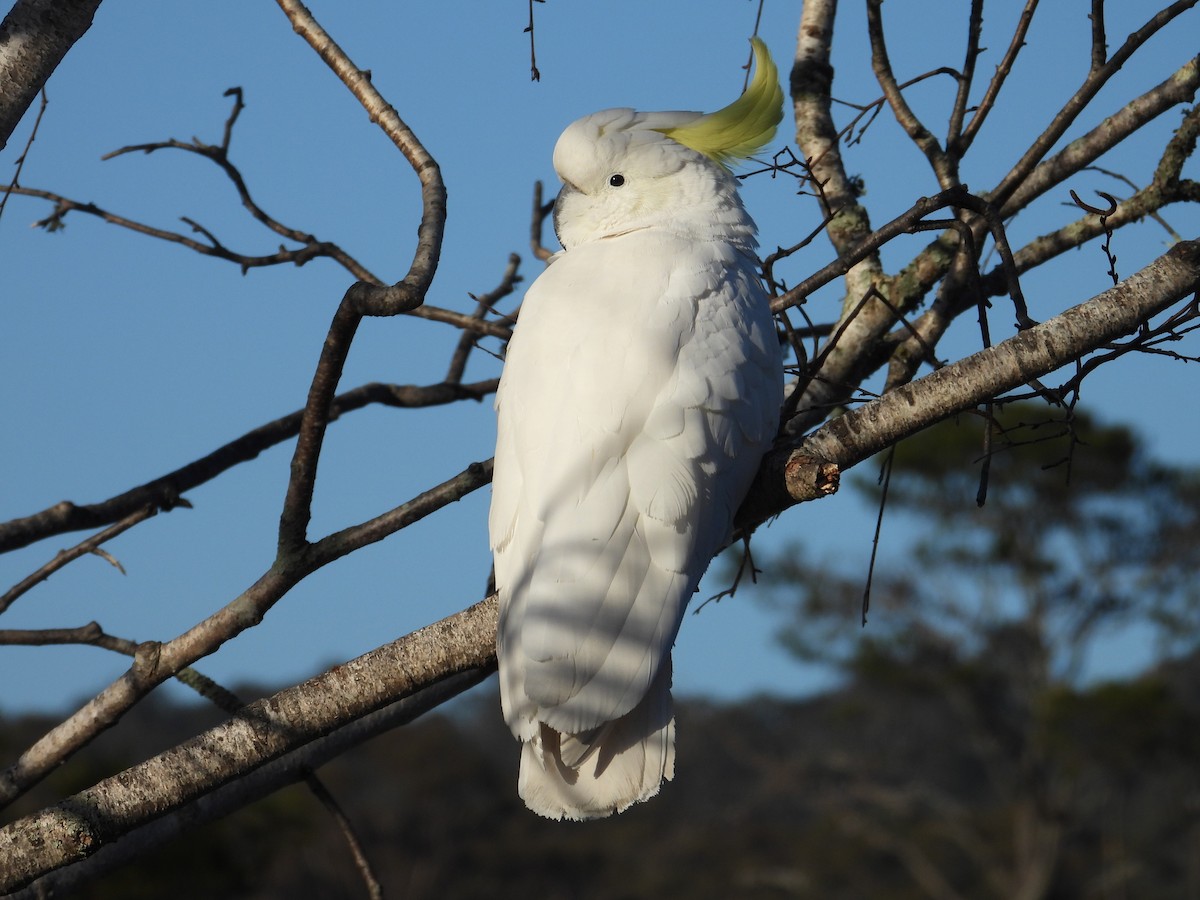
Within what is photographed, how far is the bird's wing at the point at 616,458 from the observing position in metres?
2.28

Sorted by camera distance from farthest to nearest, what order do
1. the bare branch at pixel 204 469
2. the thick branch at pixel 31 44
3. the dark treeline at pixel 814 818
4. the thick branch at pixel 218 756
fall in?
the dark treeline at pixel 814 818 < the bare branch at pixel 204 469 < the thick branch at pixel 31 44 < the thick branch at pixel 218 756

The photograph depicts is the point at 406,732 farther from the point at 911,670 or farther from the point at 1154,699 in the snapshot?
the point at 1154,699

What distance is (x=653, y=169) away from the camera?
125 inches

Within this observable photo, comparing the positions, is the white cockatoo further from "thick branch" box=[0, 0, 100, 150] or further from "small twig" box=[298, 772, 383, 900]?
"thick branch" box=[0, 0, 100, 150]

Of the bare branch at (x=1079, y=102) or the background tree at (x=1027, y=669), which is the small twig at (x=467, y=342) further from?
the background tree at (x=1027, y=669)

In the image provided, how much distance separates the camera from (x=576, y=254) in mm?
3029

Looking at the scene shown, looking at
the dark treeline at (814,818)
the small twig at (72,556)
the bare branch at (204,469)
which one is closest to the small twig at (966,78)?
the bare branch at (204,469)

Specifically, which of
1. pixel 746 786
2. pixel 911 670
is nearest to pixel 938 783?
pixel 746 786

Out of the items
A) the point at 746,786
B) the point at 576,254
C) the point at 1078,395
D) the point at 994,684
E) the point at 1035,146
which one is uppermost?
the point at 1035,146

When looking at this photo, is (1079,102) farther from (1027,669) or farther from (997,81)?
(1027,669)

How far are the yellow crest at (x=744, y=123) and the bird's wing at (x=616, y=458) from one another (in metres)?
0.51

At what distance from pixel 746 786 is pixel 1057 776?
39.8ft

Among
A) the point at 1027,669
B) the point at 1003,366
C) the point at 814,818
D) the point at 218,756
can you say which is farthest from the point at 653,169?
the point at 814,818

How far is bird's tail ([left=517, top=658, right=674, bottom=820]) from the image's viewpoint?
2357mm
